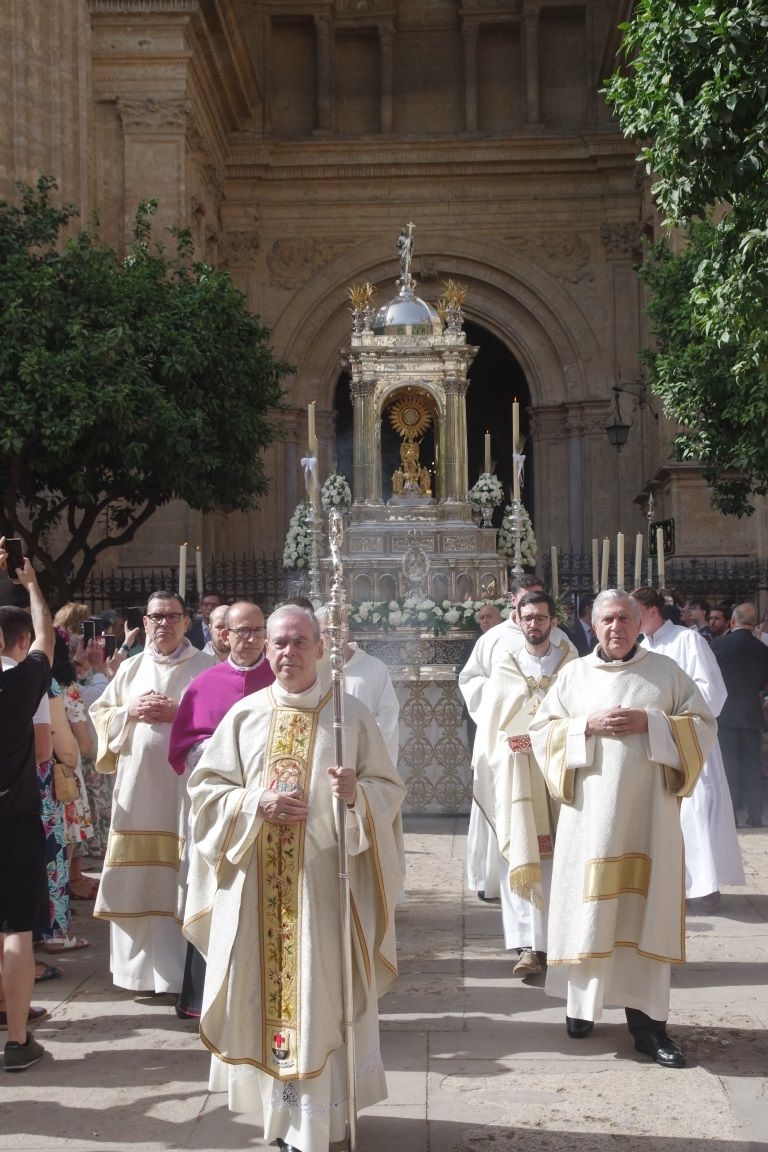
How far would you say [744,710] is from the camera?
11117 mm

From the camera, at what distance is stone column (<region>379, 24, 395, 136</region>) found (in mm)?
27547

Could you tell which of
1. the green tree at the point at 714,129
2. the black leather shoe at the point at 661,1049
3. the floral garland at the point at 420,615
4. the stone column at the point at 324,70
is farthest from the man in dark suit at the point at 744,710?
the stone column at the point at 324,70

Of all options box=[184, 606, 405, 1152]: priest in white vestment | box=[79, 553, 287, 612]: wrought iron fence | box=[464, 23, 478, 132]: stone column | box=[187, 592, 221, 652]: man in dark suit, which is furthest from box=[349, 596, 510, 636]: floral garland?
box=[464, 23, 478, 132]: stone column

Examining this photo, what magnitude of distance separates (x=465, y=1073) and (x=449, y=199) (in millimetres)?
23778

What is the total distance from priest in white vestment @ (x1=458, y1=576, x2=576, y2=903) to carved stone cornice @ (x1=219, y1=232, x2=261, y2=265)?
65.5ft

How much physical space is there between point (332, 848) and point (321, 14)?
26.1m

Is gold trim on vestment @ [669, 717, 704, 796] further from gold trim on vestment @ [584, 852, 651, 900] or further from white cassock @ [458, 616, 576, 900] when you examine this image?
white cassock @ [458, 616, 576, 900]

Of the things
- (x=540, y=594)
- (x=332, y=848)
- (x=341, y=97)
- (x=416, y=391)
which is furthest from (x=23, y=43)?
(x=332, y=848)

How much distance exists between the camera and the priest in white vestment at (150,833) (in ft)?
20.6

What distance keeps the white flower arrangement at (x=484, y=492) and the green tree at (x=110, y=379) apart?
4125mm

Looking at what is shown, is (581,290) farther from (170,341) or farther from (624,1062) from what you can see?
(624,1062)

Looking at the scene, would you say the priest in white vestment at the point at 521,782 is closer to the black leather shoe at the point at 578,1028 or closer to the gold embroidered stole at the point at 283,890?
the black leather shoe at the point at 578,1028

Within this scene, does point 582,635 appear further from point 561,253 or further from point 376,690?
point 561,253

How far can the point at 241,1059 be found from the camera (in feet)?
14.1
